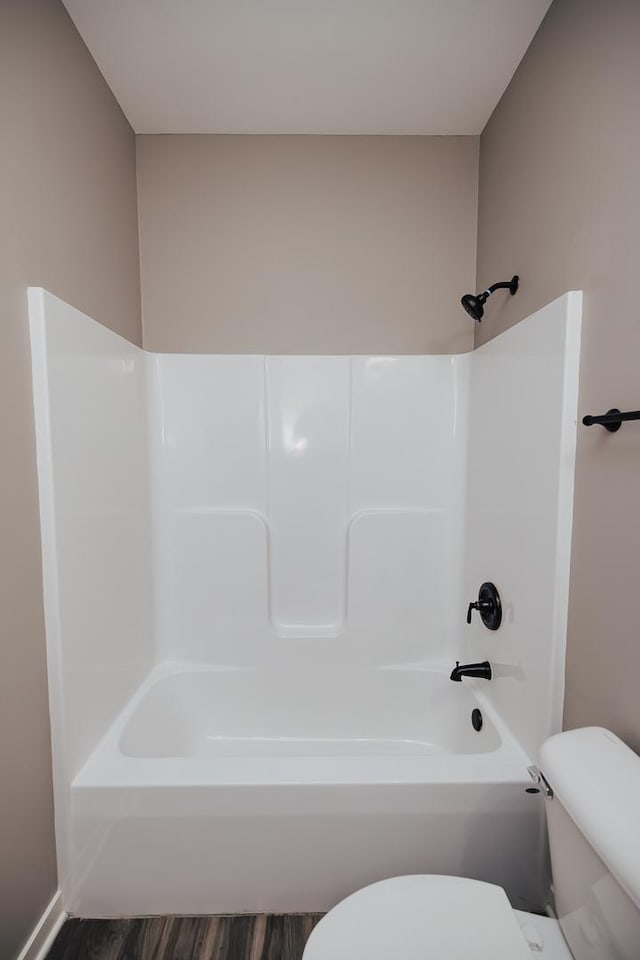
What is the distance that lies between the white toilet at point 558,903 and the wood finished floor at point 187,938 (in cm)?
55

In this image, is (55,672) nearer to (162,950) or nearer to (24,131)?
(162,950)

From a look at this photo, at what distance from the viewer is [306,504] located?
2.04 m

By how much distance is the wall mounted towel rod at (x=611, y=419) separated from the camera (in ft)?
3.07

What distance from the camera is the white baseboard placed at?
119 cm

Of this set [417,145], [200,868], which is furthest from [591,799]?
[417,145]

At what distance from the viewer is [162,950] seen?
4.13 feet

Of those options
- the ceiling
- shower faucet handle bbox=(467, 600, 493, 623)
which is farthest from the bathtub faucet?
the ceiling

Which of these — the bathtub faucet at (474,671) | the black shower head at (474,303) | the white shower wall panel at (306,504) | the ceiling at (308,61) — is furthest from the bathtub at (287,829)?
the ceiling at (308,61)

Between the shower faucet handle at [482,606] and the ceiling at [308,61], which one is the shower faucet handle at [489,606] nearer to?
the shower faucet handle at [482,606]

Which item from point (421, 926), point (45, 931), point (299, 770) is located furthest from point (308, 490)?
point (45, 931)

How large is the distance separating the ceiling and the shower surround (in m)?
0.88

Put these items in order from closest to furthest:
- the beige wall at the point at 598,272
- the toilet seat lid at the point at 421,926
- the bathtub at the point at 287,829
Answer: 1. the toilet seat lid at the point at 421,926
2. the beige wall at the point at 598,272
3. the bathtub at the point at 287,829

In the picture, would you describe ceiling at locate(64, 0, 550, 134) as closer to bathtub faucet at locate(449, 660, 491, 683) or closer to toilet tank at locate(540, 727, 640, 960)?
toilet tank at locate(540, 727, 640, 960)

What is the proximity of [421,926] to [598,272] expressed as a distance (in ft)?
4.63
